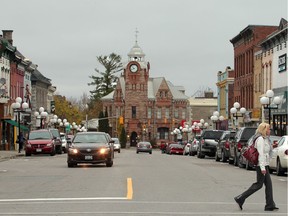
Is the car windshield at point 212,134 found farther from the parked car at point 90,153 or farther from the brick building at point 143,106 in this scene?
the brick building at point 143,106

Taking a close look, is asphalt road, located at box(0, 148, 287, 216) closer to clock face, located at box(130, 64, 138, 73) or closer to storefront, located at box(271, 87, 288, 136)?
storefront, located at box(271, 87, 288, 136)

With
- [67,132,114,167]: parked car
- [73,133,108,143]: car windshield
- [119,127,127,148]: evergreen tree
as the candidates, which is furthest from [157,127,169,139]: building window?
[67,132,114,167]: parked car

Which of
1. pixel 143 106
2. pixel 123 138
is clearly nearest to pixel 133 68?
pixel 143 106

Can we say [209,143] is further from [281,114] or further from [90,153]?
[90,153]

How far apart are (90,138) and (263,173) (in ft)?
60.8

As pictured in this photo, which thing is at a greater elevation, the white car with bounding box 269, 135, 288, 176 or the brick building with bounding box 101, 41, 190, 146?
the brick building with bounding box 101, 41, 190, 146

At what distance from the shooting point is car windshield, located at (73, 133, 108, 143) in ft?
108

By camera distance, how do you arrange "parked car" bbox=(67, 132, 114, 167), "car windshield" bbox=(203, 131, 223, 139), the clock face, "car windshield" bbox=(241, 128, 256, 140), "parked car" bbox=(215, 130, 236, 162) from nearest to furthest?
1. "parked car" bbox=(67, 132, 114, 167)
2. "car windshield" bbox=(241, 128, 256, 140)
3. "parked car" bbox=(215, 130, 236, 162)
4. "car windshield" bbox=(203, 131, 223, 139)
5. the clock face

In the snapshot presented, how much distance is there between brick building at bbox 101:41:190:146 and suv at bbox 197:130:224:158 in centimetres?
10412

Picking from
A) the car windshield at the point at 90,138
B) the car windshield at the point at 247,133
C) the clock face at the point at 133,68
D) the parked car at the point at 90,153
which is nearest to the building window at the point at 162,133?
the clock face at the point at 133,68

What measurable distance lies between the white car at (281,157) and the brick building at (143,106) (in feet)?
414

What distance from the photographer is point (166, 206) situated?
A: 1595 cm

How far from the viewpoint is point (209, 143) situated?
165ft

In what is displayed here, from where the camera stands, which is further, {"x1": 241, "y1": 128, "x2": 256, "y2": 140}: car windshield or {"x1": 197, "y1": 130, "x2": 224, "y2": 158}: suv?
{"x1": 197, "y1": 130, "x2": 224, "y2": 158}: suv
